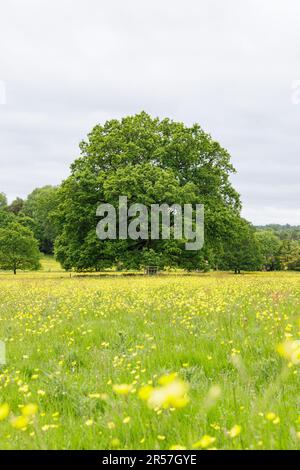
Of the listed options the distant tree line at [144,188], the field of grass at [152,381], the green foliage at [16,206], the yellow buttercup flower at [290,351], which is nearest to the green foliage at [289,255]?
the distant tree line at [144,188]

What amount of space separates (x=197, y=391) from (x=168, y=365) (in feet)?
3.86

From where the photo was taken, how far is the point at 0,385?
15.7 ft

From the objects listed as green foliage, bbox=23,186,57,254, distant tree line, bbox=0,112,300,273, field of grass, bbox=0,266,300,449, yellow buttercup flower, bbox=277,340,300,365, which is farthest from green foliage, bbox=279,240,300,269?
yellow buttercup flower, bbox=277,340,300,365

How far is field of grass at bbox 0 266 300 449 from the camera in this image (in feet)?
9.08

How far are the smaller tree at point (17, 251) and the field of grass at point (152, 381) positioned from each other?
35562 millimetres

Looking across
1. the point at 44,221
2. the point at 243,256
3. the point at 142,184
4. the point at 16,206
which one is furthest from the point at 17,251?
the point at 16,206

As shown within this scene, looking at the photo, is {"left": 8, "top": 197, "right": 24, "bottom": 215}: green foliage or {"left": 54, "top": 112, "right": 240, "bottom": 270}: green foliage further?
{"left": 8, "top": 197, "right": 24, "bottom": 215}: green foliage

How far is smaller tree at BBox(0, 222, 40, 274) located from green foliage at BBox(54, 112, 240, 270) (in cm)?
869

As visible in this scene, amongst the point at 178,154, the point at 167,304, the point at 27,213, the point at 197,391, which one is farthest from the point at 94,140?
the point at 27,213

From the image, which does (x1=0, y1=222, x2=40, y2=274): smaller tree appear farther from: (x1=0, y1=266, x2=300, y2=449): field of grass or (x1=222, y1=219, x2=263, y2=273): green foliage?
(x1=0, y1=266, x2=300, y2=449): field of grass

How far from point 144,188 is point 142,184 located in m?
0.43

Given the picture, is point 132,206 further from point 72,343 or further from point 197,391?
point 197,391

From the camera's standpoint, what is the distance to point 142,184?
32.2 meters

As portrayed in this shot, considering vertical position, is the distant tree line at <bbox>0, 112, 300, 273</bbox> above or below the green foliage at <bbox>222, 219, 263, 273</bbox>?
above
